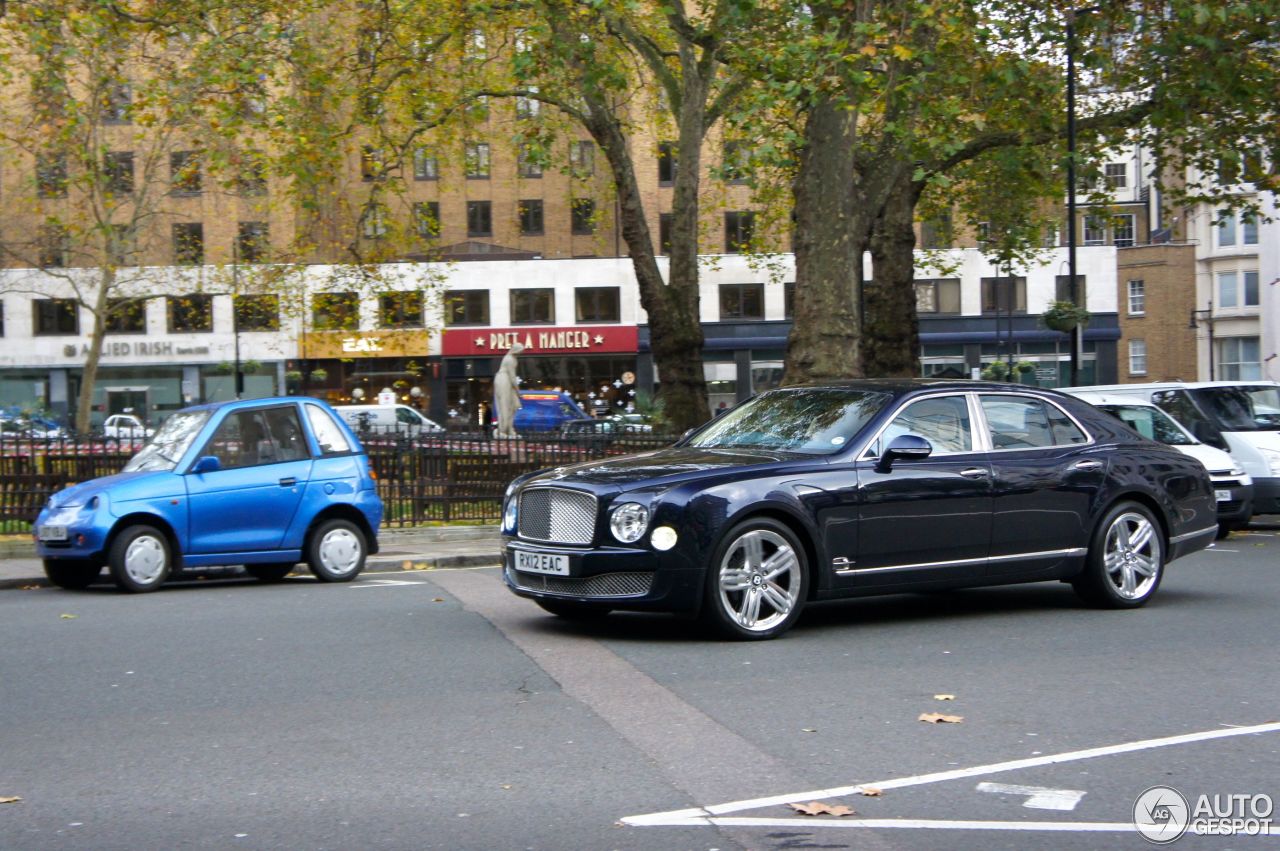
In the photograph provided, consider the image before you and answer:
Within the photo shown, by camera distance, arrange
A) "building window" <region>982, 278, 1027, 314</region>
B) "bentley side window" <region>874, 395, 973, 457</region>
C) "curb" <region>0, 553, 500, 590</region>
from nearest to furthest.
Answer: "bentley side window" <region>874, 395, 973, 457</region>
"curb" <region>0, 553, 500, 590</region>
"building window" <region>982, 278, 1027, 314</region>

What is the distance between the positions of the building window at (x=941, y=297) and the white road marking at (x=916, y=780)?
5780cm

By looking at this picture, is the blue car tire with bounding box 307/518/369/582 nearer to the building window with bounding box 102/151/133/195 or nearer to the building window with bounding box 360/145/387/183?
the building window with bounding box 360/145/387/183

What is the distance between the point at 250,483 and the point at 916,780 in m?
9.05

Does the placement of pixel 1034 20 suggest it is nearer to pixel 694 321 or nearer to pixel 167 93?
pixel 694 321

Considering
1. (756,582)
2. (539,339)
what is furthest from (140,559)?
(539,339)

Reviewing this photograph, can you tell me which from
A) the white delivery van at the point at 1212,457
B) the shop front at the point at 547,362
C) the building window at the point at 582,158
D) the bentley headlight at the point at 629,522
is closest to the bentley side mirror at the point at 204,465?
the bentley headlight at the point at 629,522

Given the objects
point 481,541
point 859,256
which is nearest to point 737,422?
point 481,541

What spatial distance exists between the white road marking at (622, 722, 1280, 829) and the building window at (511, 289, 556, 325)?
5600 centimetres

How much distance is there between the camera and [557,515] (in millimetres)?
9211

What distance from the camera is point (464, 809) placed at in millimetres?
5395

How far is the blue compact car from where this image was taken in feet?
42.1

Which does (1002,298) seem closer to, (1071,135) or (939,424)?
(1071,135)

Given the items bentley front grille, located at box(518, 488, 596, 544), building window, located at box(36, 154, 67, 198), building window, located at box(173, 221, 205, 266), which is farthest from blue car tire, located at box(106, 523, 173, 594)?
building window, located at box(173, 221, 205, 266)

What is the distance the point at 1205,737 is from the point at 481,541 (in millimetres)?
13339
